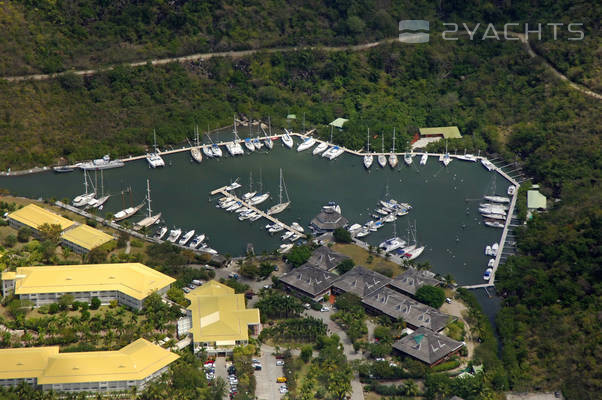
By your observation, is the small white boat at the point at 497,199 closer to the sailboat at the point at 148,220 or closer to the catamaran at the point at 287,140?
the catamaran at the point at 287,140

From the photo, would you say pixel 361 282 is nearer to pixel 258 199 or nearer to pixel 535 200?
→ pixel 258 199

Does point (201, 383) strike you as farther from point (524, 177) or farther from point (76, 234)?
point (524, 177)

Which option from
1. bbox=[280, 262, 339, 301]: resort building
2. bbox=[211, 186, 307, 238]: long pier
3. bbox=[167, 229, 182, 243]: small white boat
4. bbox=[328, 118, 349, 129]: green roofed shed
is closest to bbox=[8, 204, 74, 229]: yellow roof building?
bbox=[167, 229, 182, 243]: small white boat

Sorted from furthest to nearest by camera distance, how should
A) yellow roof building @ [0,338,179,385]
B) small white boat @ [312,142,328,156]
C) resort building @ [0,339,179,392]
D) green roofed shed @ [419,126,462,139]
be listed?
1. green roofed shed @ [419,126,462,139]
2. small white boat @ [312,142,328,156]
3. yellow roof building @ [0,338,179,385]
4. resort building @ [0,339,179,392]

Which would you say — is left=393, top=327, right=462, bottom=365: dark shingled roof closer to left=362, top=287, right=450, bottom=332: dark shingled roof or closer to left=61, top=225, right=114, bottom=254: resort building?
left=362, top=287, right=450, bottom=332: dark shingled roof

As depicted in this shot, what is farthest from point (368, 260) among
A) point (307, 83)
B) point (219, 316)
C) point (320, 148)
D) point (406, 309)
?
point (307, 83)

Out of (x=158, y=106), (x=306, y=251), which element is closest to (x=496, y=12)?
(x=158, y=106)

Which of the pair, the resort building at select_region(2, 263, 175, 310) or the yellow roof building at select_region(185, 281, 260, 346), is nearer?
the yellow roof building at select_region(185, 281, 260, 346)
